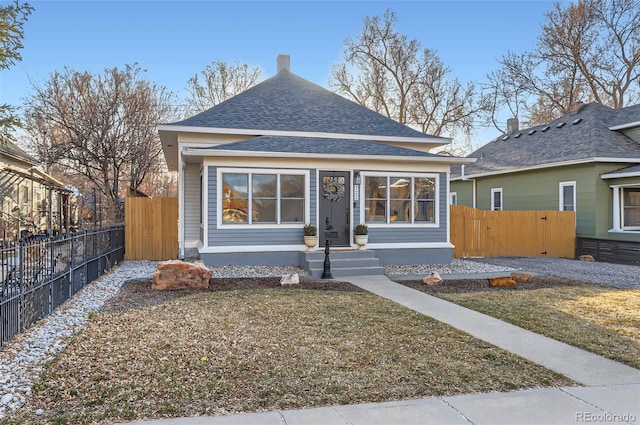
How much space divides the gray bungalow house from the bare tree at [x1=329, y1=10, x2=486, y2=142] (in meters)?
16.2

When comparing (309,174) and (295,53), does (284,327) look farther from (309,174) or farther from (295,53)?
(295,53)

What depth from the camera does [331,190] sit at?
12.4 m

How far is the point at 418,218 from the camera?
13.1 metres

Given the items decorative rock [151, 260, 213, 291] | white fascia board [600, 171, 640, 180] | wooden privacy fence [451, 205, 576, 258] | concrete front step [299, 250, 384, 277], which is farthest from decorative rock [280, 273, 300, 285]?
white fascia board [600, 171, 640, 180]

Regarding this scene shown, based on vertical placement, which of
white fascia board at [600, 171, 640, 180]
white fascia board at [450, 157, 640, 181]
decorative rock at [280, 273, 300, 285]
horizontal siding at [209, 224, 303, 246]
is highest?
white fascia board at [450, 157, 640, 181]

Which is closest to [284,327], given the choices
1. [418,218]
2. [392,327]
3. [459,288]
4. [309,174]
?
[392,327]

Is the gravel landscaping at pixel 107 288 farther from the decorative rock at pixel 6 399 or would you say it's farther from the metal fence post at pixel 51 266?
the metal fence post at pixel 51 266

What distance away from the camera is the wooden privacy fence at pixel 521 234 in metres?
16.2

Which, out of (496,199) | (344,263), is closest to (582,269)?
(344,263)

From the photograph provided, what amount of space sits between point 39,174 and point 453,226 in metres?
20.1

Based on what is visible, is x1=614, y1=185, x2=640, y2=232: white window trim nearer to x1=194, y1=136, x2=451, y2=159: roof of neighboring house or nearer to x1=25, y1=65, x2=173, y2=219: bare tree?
x1=194, y1=136, x2=451, y2=159: roof of neighboring house

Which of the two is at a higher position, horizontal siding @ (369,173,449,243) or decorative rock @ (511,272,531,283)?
horizontal siding @ (369,173,449,243)

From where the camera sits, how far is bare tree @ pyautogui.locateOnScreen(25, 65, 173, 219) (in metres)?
18.5

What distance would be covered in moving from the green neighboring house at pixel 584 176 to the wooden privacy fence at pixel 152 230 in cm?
1462
